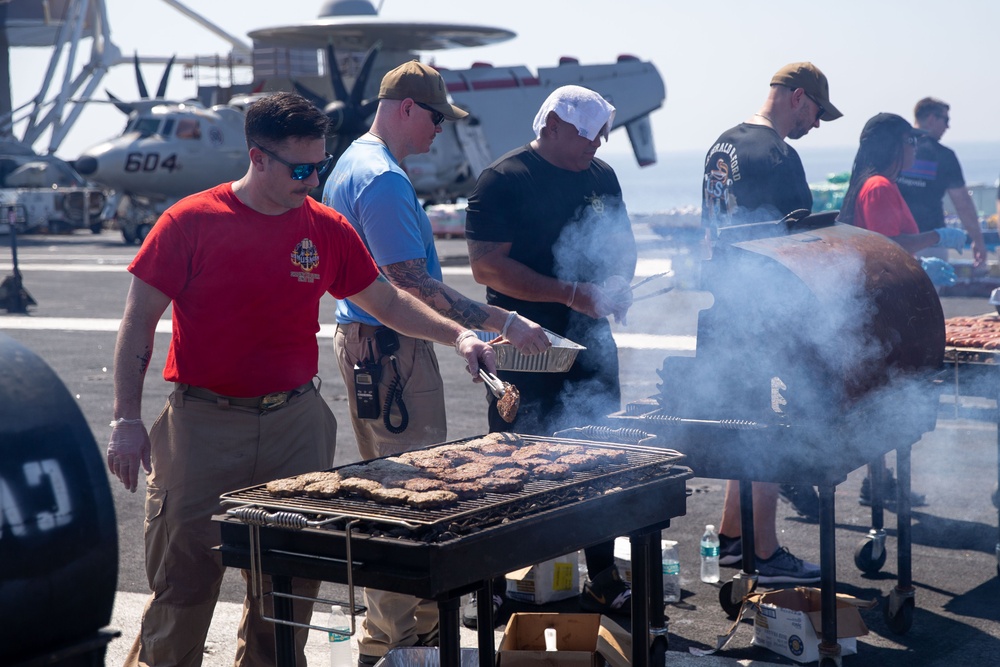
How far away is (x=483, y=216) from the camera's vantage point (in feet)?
14.8

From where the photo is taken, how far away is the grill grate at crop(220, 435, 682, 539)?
2.51 meters

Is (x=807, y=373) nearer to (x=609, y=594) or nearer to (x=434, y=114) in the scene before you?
(x=609, y=594)

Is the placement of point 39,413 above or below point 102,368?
above

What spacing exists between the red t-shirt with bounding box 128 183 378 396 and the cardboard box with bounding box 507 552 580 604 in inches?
68.0

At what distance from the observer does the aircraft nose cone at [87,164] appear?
25453mm

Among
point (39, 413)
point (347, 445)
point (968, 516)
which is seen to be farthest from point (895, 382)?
point (347, 445)

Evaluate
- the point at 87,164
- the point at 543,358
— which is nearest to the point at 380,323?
the point at 543,358

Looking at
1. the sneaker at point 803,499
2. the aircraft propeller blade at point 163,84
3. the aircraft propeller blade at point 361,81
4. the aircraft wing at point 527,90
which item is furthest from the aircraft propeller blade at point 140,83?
the sneaker at point 803,499

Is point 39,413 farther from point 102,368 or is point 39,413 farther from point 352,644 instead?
point 102,368

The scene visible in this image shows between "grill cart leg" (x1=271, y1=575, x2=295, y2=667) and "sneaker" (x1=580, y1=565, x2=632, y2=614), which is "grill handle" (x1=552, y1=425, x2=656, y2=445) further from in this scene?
"grill cart leg" (x1=271, y1=575, x2=295, y2=667)

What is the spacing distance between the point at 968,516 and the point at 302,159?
445 cm

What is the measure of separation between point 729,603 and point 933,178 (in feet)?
15.6

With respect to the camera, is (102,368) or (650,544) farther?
(102,368)

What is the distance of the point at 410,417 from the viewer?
4016 millimetres
